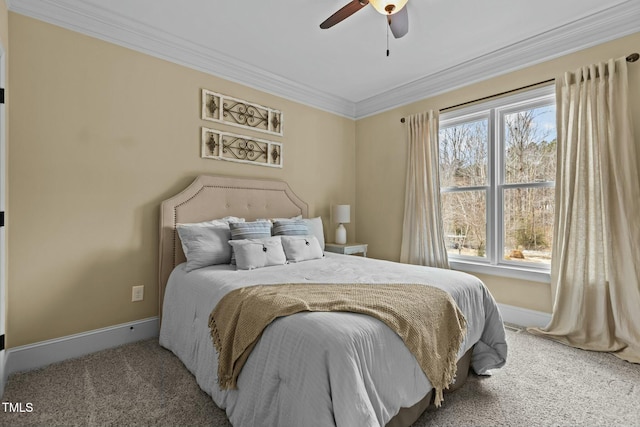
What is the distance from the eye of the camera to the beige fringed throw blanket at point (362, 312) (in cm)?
149

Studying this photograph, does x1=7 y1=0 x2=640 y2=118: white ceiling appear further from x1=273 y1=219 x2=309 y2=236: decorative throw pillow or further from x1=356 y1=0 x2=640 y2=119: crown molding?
x1=273 y1=219 x2=309 y2=236: decorative throw pillow

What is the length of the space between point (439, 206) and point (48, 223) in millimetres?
3569

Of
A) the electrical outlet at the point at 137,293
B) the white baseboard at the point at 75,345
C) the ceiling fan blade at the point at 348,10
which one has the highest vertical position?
the ceiling fan blade at the point at 348,10

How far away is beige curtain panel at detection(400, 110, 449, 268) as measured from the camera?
3590mm

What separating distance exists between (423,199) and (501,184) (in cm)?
80

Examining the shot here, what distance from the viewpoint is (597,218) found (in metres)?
2.54

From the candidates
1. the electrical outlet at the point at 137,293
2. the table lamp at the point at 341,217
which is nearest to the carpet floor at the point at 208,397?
the electrical outlet at the point at 137,293

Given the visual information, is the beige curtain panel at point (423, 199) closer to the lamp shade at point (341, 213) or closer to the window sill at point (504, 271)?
the window sill at point (504, 271)

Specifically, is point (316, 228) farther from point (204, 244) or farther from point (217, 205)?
point (204, 244)

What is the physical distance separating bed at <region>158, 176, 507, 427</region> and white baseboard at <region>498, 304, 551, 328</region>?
3.83 feet

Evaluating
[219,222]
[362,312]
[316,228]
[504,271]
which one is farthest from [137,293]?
[504,271]

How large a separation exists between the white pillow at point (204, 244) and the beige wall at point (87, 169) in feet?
1.39

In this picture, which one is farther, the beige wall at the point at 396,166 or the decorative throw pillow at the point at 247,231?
the beige wall at the point at 396,166

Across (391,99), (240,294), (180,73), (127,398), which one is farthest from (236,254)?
(391,99)
